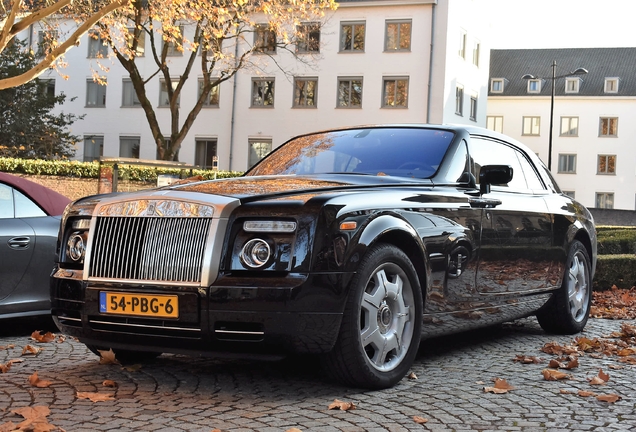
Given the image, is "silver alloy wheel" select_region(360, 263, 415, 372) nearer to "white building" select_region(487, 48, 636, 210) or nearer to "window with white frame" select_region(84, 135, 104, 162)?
"window with white frame" select_region(84, 135, 104, 162)

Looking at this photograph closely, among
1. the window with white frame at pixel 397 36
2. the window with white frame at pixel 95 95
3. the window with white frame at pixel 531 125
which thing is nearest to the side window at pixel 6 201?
the window with white frame at pixel 397 36

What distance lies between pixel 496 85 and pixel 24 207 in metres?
70.3

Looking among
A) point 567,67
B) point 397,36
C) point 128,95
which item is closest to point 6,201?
point 397,36

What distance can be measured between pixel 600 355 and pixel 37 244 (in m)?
4.45

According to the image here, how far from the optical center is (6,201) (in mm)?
6996

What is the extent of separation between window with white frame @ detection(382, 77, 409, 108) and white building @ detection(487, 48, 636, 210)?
25.1 meters

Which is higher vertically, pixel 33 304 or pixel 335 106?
pixel 335 106

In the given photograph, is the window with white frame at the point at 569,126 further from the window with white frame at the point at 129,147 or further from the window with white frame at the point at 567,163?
the window with white frame at the point at 129,147

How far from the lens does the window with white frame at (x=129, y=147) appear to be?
49469 mm

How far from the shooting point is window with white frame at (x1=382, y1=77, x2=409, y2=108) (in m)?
44.6

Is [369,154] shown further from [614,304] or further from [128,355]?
[614,304]

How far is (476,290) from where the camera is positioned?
6.07 m

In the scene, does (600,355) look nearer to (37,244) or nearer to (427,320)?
(427,320)

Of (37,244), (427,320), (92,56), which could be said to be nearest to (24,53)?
(92,56)
